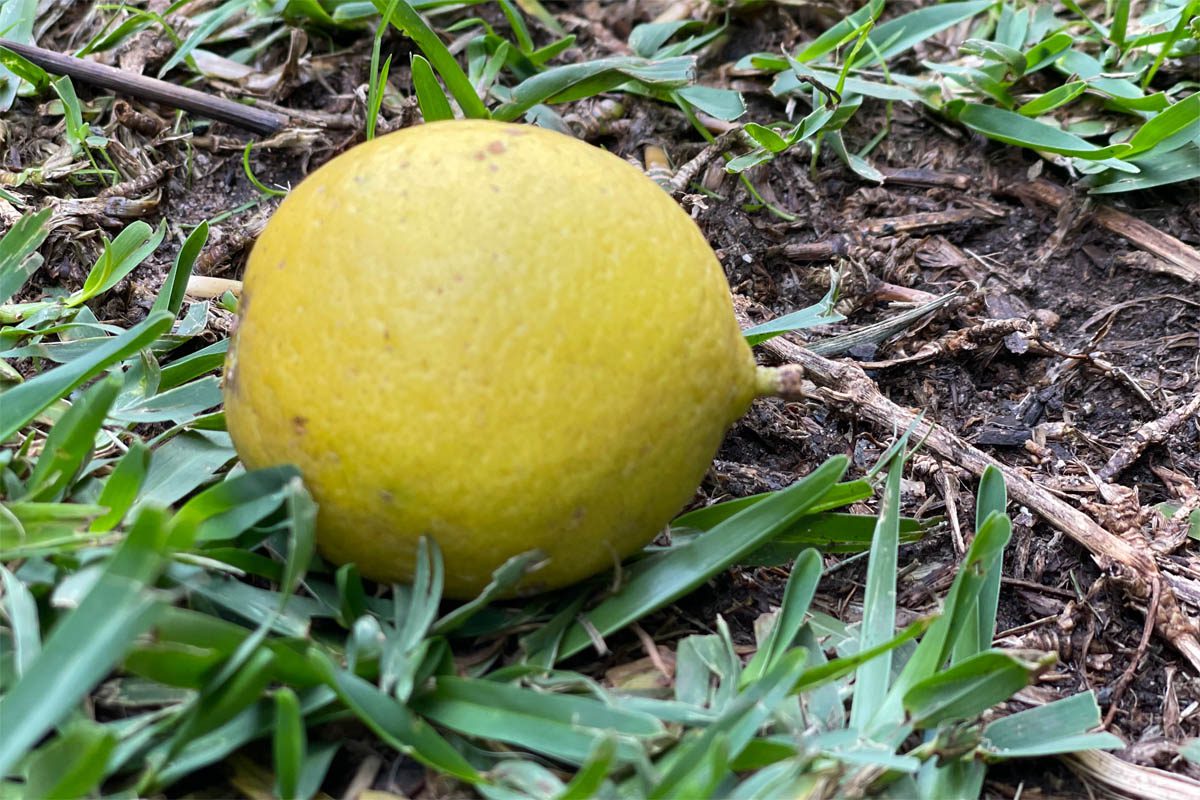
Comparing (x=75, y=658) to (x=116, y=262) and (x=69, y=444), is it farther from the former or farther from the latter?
(x=116, y=262)

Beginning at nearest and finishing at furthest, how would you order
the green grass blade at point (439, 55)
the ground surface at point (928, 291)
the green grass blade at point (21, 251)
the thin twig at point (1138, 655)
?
the thin twig at point (1138, 655) → the ground surface at point (928, 291) → the green grass blade at point (21, 251) → the green grass blade at point (439, 55)

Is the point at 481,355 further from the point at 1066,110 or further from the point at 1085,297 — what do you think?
the point at 1066,110

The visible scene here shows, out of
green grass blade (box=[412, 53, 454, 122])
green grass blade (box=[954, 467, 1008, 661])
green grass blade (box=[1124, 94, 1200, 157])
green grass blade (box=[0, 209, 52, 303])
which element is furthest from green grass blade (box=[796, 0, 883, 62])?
green grass blade (box=[0, 209, 52, 303])

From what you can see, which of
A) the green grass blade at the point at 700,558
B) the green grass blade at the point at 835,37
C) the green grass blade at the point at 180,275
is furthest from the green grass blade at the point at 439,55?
the green grass blade at the point at 700,558

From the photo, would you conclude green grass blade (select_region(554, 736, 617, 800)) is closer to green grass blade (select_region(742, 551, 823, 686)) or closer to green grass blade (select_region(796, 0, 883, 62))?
green grass blade (select_region(742, 551, 823, 686))

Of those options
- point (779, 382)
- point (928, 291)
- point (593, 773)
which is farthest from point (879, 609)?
point (928, 291)

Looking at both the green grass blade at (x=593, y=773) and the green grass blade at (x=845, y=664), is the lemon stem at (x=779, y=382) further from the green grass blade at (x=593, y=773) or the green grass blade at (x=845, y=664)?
the green grass blade at (x=593, y=773)
